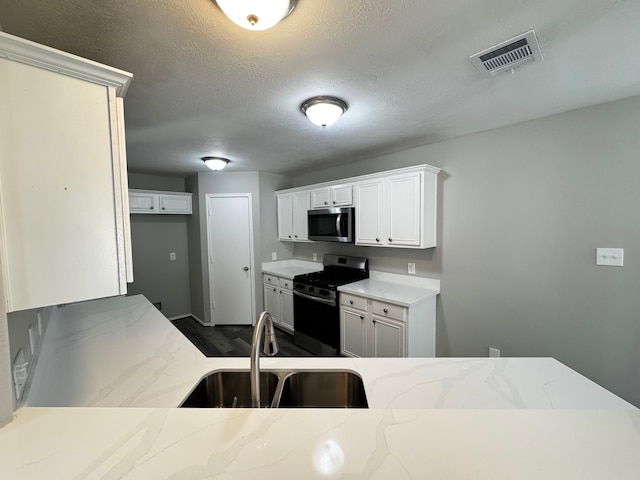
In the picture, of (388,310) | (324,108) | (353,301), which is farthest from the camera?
(353,301)

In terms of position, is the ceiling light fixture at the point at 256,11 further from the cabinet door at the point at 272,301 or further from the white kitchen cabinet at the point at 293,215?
the cabinet door at the point at 272,301

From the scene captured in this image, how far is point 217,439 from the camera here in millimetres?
695

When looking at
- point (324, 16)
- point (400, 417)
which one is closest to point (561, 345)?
point (400, 417)

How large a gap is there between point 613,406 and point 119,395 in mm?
1854

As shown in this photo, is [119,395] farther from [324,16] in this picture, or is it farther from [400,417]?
[324,16]

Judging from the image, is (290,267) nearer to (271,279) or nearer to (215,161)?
(271,279)

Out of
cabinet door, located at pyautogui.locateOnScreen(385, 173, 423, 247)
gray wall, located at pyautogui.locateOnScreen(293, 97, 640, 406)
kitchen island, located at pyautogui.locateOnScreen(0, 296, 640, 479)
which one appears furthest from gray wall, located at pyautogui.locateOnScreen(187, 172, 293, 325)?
kitchen island, located at pyautogui.locateOnScreen(0, 296, 640, 479)

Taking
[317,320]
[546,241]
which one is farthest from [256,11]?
[317,320]

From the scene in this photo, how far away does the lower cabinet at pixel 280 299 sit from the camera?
12.3 ft

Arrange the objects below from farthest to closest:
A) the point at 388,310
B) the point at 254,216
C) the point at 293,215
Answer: the point at 254,216 → the point at 293,215 → the point at 388,310

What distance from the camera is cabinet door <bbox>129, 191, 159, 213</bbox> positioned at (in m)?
3.82

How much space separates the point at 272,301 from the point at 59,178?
3.46 m

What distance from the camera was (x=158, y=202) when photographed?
405 cm

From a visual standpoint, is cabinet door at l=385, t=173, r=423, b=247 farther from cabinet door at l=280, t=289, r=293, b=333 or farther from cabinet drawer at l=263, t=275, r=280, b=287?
cabinet drawer at l=263, t=275, r=280, b=287
